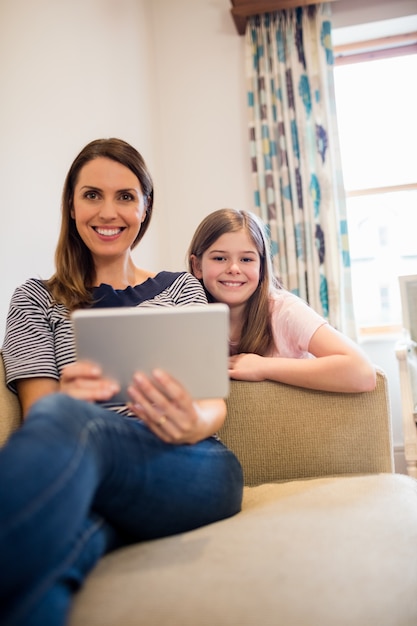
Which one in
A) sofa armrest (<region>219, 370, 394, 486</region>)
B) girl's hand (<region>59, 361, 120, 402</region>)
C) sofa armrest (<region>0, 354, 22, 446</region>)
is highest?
girl's hand (<region>59, 361, 120, 402</region>)

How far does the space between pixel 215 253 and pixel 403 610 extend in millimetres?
989

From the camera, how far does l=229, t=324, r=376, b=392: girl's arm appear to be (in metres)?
1.34

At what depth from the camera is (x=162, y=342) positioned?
0.94 m

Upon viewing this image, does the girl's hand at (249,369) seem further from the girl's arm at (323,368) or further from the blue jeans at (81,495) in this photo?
the blue jeans at (81,495)

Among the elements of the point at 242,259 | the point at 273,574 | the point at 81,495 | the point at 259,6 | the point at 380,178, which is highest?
the point at 259,6

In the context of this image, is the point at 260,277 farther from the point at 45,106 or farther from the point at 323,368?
the point at 45,106

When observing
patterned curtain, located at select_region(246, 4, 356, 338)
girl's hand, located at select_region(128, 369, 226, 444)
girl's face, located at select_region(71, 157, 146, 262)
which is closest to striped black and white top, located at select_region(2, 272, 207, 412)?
girl's face, located at select_region(71, 157, 146, 262)

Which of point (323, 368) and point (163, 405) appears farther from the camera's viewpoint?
point (323, 368)

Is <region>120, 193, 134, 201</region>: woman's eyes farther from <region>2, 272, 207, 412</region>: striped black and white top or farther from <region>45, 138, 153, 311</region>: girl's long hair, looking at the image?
<region>2, 272, 207, 412</region>: striped black and white top

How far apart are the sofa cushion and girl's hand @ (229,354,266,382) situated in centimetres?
35

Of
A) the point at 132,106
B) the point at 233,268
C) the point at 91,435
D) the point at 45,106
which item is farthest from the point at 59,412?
the point at 132,106

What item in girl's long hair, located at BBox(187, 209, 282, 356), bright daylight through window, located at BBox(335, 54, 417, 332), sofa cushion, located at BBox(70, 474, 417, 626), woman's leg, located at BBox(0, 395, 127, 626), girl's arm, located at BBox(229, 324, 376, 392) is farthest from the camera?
bright daylight through window, located at BBox(335, 54, 417, 332)

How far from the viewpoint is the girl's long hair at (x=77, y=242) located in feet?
4.45

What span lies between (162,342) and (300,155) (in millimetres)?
2291
